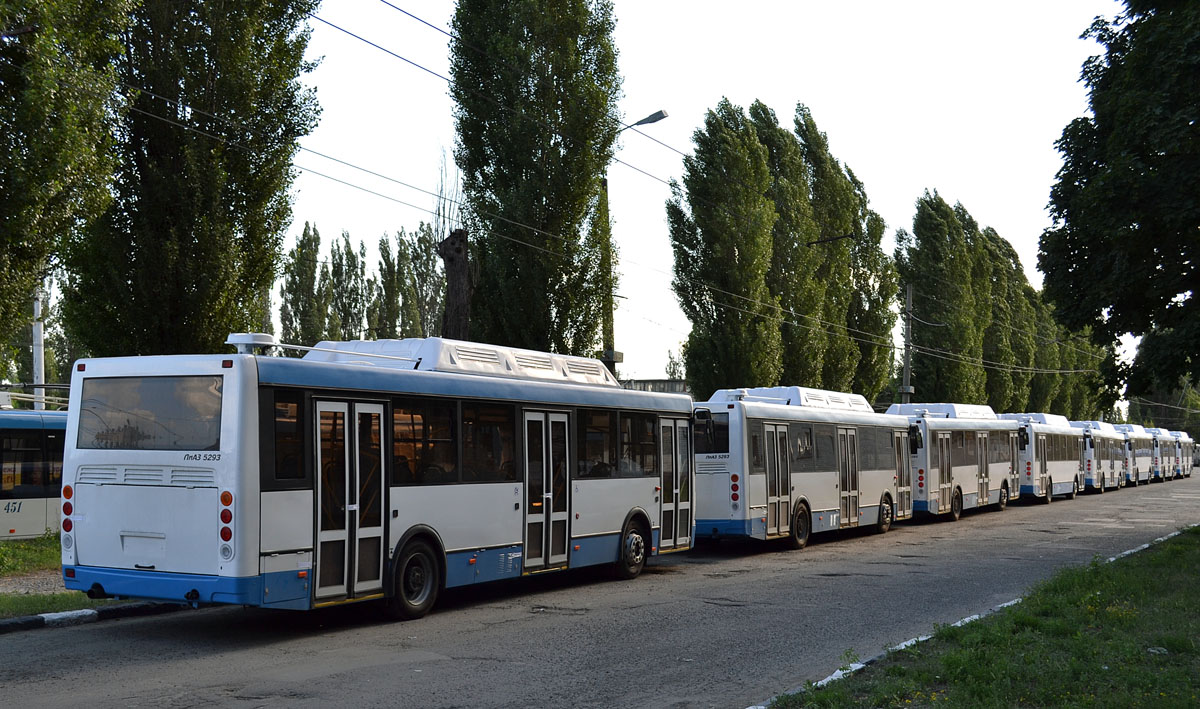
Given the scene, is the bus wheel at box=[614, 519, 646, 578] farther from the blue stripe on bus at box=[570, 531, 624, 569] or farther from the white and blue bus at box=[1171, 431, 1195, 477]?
the white and blue bus at box=[1171, 431, 1195, 477]

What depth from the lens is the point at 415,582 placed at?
1306 cm

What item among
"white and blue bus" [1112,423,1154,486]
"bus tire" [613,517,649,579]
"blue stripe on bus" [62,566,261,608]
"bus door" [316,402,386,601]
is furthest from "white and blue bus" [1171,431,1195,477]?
"blue stripe on bus" [62,566,261,608]

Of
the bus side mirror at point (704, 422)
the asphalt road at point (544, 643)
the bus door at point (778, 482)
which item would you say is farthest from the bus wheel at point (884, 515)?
the asphalt road at point (544, 643)

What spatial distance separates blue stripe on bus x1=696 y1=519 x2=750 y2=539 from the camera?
70.2 ft

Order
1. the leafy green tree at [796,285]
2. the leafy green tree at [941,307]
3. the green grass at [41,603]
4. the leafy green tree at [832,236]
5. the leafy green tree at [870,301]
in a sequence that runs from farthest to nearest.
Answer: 1. the leafy green tree at [941,307]
2. the leafy green tree at [870,301]
3. the leafy green tree at [832,236]
4. the leafy green tree at [796,285]
5. the green grass at [41,603]

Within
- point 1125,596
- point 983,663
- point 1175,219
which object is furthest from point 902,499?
point 983,663

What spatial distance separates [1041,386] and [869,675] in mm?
75124

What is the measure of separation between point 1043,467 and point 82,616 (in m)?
37.6

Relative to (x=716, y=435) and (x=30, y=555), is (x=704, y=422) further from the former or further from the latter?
(x=30, y=555)

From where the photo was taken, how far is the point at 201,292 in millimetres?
20531

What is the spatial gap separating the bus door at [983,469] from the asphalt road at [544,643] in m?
17.1

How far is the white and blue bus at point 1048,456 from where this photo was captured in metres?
41.2

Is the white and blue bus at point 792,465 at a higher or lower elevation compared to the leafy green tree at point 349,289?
lower

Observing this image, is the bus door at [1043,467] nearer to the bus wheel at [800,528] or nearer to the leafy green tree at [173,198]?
the bus wheel at [800,528]
